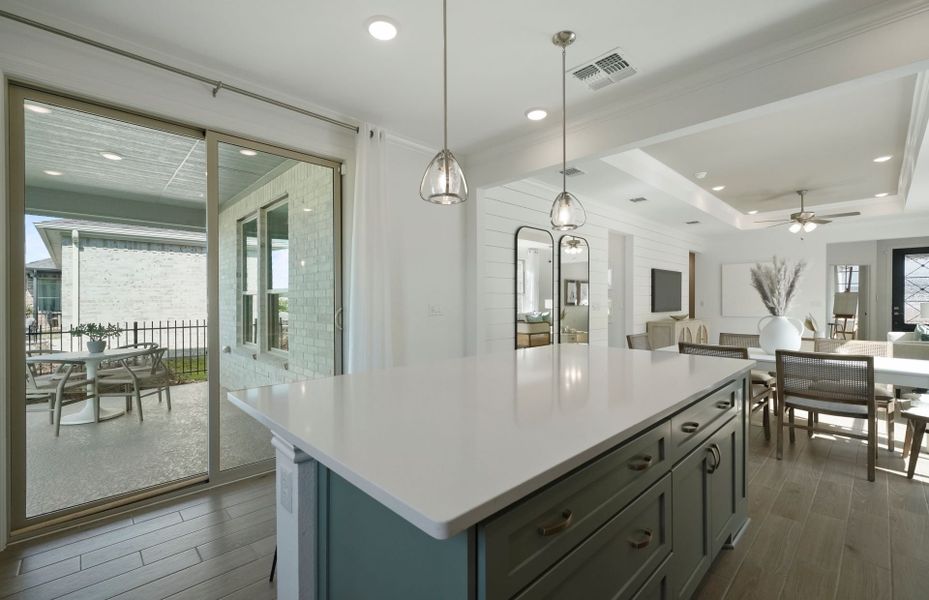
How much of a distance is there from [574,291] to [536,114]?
2479mm

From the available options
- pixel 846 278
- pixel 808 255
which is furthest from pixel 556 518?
pixel 846 278

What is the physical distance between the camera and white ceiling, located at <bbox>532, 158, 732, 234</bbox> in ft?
13.0

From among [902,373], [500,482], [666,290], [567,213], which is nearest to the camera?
[500,482]

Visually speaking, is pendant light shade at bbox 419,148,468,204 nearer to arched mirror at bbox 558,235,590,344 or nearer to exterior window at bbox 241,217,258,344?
exterior window at bbox 241,217,258,344

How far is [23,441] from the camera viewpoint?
2066 millimetres

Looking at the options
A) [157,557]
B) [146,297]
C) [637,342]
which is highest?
[146,297]

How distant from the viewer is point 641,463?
121 cm

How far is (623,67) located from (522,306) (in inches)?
97.6

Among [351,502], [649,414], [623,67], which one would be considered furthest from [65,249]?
[623,67]

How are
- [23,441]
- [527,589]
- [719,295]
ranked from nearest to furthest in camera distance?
[527,589]
[23,441]
[719,295]

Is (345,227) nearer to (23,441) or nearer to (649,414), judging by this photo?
(23,441)

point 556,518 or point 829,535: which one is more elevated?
point 556,518

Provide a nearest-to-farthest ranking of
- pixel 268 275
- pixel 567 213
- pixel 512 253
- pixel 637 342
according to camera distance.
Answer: pixel 567 213, pixel 268 275, pixel 637 342, pixel 512 253

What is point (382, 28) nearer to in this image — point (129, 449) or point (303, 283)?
point (303, 283)
